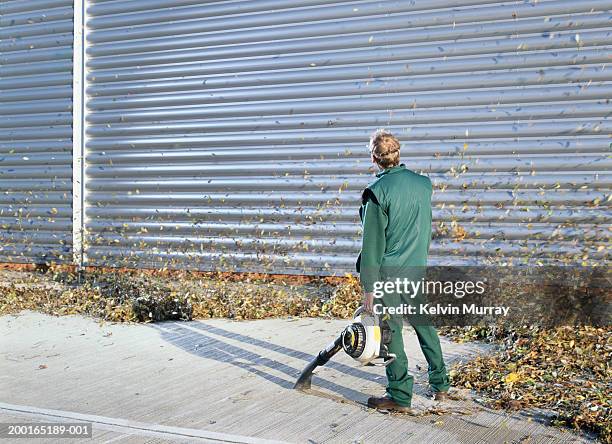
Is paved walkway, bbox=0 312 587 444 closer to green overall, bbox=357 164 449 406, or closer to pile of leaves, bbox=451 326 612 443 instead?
pile of leaves, bbox=451 326 612 443

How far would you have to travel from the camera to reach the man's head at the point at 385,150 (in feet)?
16.5

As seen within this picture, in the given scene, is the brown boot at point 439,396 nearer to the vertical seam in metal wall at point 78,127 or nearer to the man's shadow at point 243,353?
the man's shadow at point 243,353

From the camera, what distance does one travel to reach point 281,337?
24.3 feet

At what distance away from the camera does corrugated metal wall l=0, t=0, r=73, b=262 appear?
37.1 ft

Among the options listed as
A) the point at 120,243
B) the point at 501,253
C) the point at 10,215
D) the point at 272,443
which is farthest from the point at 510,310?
the point at 10,215

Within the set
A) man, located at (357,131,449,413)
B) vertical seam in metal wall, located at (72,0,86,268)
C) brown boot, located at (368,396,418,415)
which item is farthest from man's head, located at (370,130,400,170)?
vertical seam in metal wall, located at (72,0,86,268)

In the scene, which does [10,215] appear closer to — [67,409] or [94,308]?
[94,308]

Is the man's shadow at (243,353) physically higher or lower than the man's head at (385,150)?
lower

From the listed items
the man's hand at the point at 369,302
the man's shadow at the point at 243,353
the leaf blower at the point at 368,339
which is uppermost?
the man's hand at the point at 369,302

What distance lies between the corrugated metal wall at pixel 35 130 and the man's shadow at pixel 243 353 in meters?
3.99

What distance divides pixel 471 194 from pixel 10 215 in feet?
22.3

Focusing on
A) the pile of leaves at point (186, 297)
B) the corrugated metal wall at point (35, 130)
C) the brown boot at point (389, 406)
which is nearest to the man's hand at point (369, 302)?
the brown boot at point (389, 406)

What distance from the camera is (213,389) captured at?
562cm

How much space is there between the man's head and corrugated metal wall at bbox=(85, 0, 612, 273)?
12.8ft
